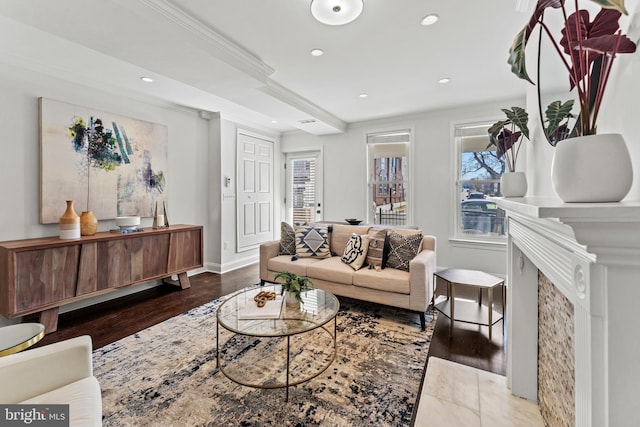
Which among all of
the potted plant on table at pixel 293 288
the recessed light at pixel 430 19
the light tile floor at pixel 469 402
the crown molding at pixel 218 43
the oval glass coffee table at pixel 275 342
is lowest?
the light tile floor at pixel 469 402

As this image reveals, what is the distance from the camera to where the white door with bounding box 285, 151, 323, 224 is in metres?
5.68

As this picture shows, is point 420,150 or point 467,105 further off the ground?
point 467,105

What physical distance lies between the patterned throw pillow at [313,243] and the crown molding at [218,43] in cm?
183

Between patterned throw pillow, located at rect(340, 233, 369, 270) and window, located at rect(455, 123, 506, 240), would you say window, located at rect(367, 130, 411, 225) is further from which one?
patterned throw pillow, located at rect(340, 233, 369, 270)

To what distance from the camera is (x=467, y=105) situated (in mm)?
4156

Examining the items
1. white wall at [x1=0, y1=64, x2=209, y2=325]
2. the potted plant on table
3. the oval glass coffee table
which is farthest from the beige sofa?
white wall at [x1=0, y1=64, x2=209, y2=325]

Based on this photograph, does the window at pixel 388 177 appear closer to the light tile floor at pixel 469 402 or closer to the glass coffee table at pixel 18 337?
the light tile floor at pixel 469 402

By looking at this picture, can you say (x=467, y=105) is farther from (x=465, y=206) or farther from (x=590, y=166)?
(x=590, y=166)

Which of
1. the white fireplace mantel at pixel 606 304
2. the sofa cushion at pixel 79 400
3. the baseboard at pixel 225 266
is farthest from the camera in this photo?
the baseboard at pixel 225 266

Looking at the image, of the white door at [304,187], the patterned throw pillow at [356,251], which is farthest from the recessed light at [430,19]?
the white door at [304,187]

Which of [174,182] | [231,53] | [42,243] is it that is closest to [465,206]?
[231,53]

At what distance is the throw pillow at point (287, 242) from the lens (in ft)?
12.1

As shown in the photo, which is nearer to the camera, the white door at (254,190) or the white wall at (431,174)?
the white wall at (431,174)

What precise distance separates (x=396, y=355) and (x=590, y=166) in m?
1.94
